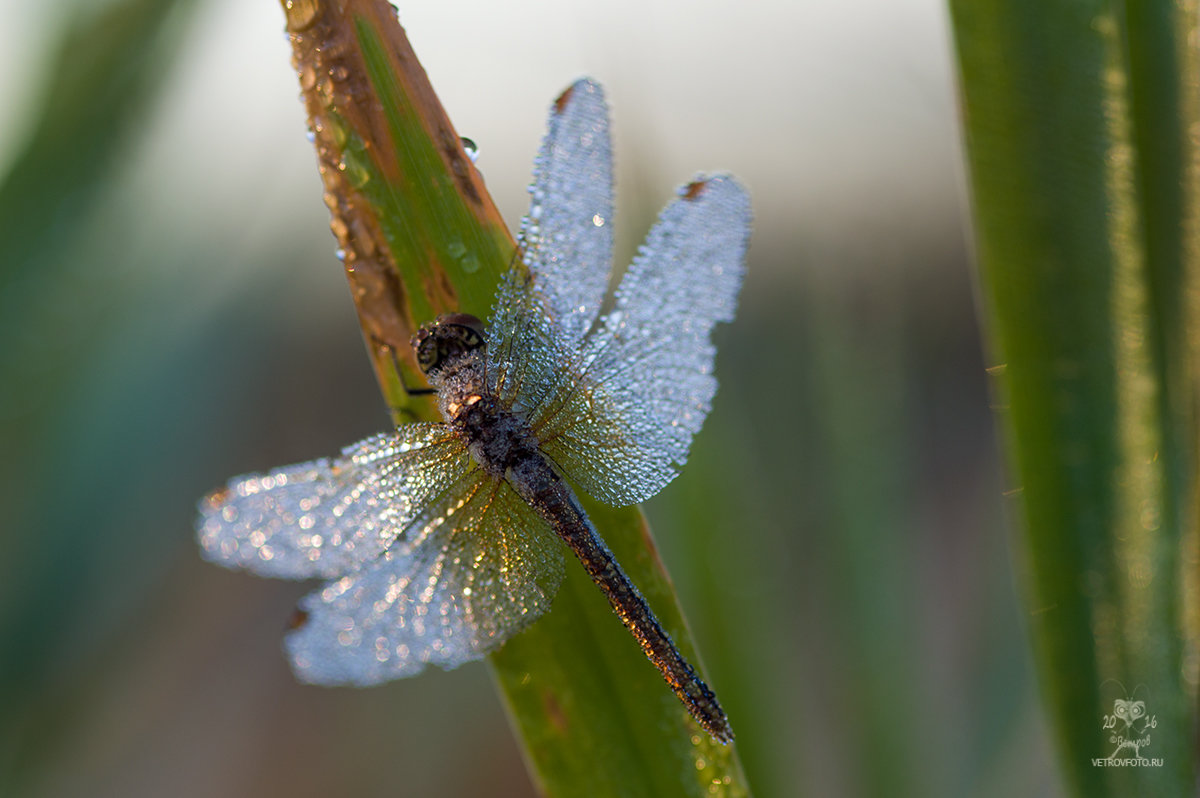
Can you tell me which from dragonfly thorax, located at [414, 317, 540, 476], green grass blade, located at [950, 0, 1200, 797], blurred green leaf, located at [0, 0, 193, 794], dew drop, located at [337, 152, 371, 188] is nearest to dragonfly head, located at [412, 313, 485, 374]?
dragonfly thorax, located at [414, 317, 540, 476]

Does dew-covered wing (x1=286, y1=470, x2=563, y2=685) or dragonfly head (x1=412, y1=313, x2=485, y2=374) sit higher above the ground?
dragonfly head (x1=412, y1=313, x2=485, y2=374)

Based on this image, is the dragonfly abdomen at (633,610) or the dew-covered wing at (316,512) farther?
the dew-covered wing at (316,512)

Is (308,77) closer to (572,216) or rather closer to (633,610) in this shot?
(572,216)

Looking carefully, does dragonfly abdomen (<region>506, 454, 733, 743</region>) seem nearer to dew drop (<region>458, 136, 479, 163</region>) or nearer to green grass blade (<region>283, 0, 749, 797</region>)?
green grass blade (<region>283, 0, 749, 797</region>)

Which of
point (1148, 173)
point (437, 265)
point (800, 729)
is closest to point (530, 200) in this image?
point (437, 265)

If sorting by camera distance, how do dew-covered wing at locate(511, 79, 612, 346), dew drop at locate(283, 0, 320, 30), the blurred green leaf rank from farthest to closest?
the blurred green leaf
dew-covered wing at locate(511, 79, 612, 346)
dew drop at locate(283, 0, 320, 30)

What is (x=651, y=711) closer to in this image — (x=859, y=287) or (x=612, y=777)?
(x=612, y=777)

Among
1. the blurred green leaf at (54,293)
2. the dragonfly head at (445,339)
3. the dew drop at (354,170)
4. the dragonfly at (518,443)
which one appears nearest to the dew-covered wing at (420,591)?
the dragonfly at (518,443)

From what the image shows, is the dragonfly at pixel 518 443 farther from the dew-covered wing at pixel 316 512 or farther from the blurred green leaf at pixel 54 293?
the blurred green leaf at pixel 54 293
